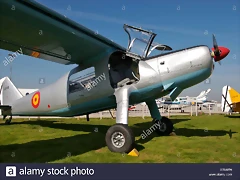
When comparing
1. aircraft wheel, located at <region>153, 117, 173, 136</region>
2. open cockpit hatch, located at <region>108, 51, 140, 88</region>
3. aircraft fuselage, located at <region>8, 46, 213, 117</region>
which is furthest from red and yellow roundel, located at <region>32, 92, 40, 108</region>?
aircraft wheel, located at <region>153, 117, 173, 136</region>

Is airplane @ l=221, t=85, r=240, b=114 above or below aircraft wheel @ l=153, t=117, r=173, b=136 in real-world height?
above

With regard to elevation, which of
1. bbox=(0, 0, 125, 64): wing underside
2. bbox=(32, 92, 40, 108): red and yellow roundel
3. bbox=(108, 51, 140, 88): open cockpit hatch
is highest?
bbox=(0, 0, 125, 64): wing underside

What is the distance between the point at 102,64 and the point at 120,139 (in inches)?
106

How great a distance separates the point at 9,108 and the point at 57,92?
204 inches

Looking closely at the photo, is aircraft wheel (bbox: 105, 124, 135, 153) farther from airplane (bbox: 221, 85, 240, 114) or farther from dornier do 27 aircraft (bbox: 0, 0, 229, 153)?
airplane (bbox: 221, 85, 240, 114)

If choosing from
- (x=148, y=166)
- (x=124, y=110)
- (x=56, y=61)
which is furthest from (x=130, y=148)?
(x=56, y=61)

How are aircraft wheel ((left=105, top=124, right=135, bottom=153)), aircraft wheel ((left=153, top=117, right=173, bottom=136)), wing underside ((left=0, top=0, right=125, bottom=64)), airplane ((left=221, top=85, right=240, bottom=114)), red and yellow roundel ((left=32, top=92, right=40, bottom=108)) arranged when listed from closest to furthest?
wing underside ((left=0, top=0, right=125, bottom=64)), aircraft wheel ((left=105, top=124, right=135, bottom=153)), aircraft wheel ((left=153, top=117, right=173, bottom=136)), red and yellow roundel ((left=32, top=92, right=40, bottom=108)), airplane ((left=221, top=85, right=240, bottom=114))

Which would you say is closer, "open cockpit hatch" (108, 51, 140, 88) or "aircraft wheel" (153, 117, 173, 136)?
"open cockpit hatch" (108, 51, 140, 88)

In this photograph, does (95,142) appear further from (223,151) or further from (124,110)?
(223,151)

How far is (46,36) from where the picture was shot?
607 centimetres

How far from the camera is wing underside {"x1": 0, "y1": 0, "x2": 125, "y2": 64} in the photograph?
4941 millimetres

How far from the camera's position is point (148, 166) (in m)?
3.96

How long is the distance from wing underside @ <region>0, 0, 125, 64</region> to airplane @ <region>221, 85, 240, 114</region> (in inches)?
667

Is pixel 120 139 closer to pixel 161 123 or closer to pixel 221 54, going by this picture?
pixel 161 123
